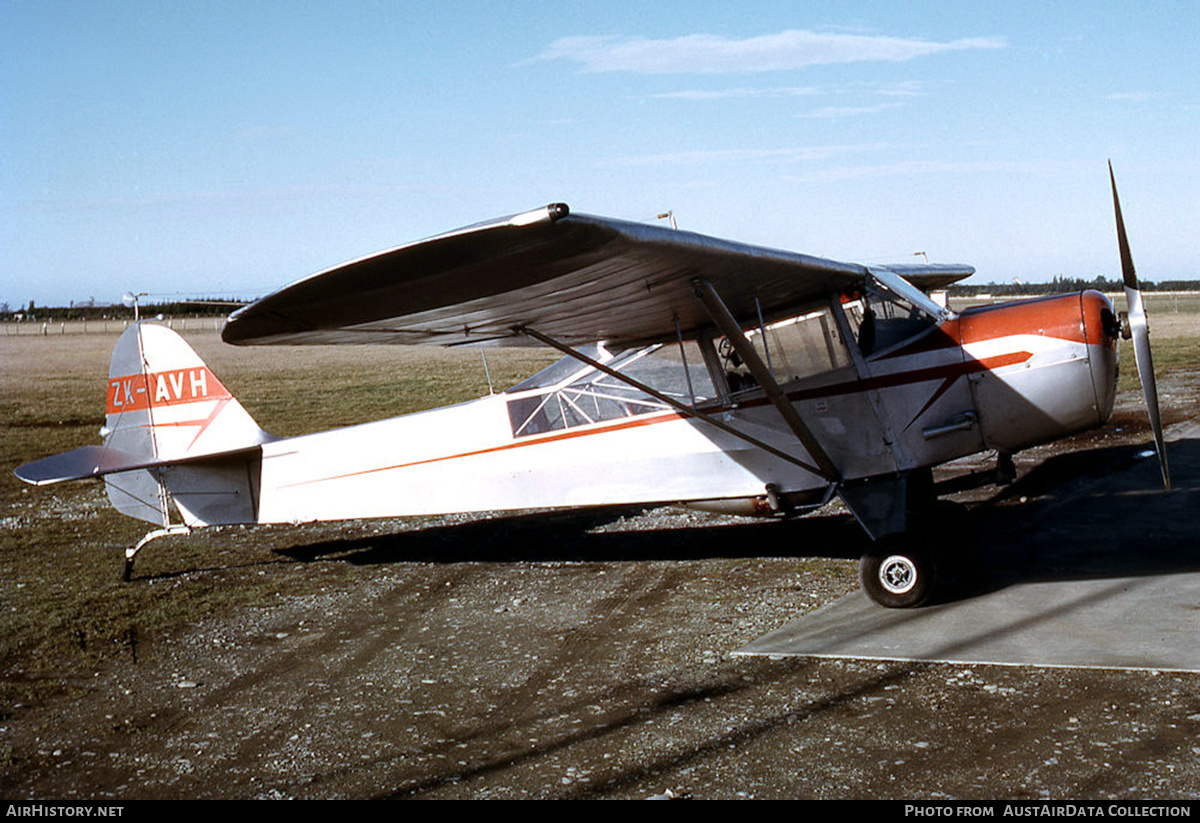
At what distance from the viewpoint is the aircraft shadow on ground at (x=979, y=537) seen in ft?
24.1

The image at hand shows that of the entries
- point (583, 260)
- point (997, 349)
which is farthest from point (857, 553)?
point (583, 260)

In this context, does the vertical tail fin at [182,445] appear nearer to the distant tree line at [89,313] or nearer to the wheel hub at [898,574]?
the wheel hub at [898,574]

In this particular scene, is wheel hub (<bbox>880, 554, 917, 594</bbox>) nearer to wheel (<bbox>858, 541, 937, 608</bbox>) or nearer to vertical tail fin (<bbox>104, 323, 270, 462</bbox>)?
wheel (<bbox>858, 541, 937, 608</bbox>)

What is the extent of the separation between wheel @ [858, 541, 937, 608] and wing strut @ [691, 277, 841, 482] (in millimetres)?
756

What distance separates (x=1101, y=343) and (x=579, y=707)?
4.31 metres

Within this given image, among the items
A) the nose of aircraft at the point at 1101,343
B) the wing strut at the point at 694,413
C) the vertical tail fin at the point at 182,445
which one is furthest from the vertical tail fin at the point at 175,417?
the nose of aircraft at the point at 1101,343

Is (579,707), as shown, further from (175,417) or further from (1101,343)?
(175,417)

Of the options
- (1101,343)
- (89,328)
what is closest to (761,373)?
(1101,343)

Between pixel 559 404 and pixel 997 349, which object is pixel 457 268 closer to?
pixel 559 404

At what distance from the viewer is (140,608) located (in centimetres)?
788

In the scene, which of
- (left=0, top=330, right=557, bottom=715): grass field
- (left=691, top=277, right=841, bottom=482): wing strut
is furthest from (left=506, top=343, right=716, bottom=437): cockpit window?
(left=0, top=330, right=557, bottom=715): grass field

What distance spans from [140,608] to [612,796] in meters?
5.22

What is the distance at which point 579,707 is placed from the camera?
5254 millimetres

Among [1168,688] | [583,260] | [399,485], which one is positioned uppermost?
[583,260]
